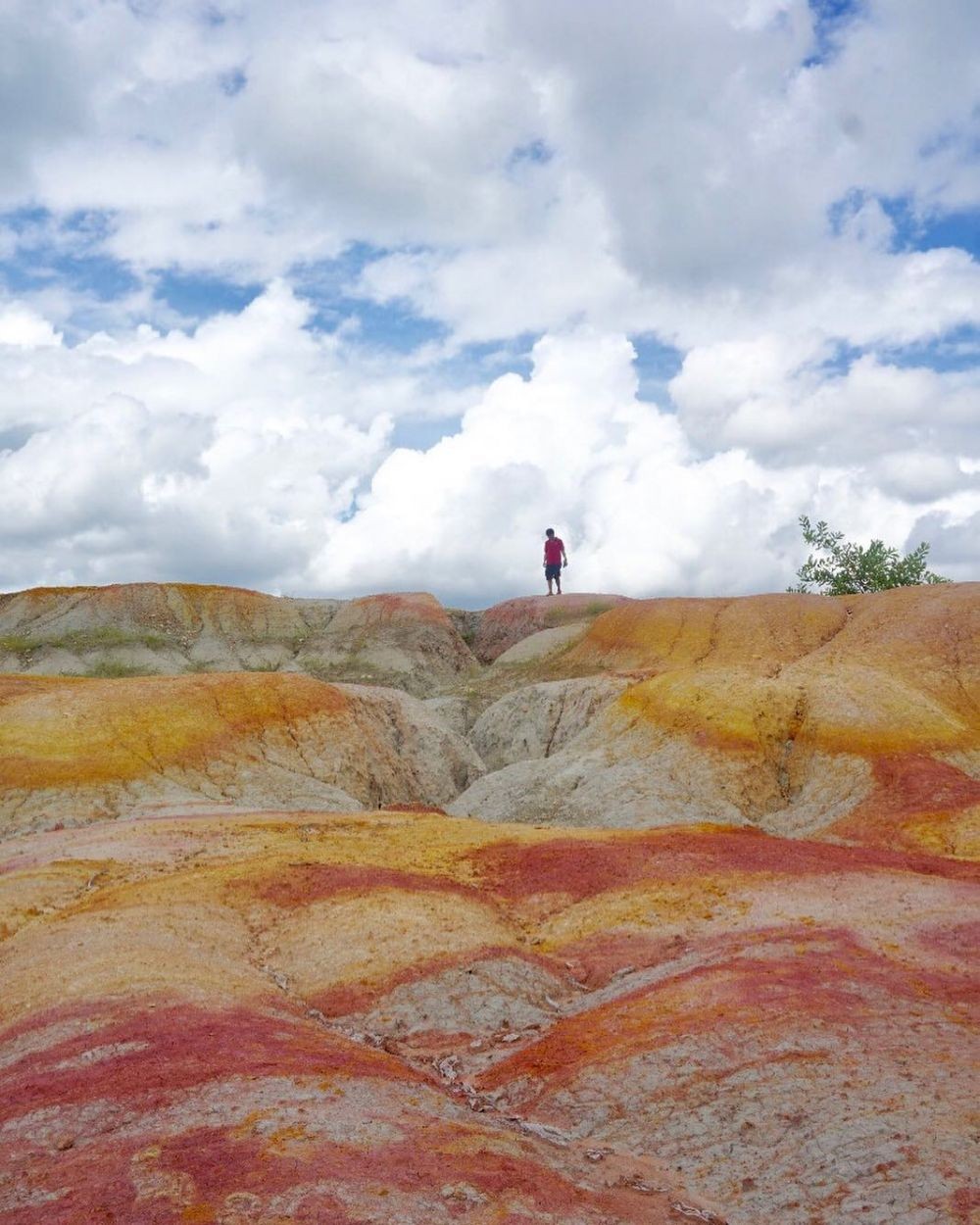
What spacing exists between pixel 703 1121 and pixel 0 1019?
39.5 ft

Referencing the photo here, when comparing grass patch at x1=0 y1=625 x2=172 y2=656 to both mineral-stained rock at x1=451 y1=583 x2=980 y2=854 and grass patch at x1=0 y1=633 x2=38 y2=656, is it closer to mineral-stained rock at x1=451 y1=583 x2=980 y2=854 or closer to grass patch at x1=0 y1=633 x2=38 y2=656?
grass patch at x1=0 y1=633 x2=38 y2=656

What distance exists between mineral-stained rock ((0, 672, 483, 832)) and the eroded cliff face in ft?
0.70

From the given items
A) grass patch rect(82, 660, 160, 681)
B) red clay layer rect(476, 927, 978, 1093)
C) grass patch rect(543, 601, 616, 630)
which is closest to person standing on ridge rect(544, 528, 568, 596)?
grass patch rect(543, 601, 616, 630)

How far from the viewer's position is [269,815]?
133 feet

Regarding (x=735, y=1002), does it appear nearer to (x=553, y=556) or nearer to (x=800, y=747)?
(x=800, y=747)

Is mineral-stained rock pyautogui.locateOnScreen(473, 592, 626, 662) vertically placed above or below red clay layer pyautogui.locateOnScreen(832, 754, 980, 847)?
above

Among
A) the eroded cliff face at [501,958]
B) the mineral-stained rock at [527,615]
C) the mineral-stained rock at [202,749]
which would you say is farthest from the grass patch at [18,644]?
the mineral-stained rock at [527,615]

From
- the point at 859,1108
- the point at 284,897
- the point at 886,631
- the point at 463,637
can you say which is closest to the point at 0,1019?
the point at 284,897

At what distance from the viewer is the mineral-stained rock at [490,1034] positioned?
11.3m

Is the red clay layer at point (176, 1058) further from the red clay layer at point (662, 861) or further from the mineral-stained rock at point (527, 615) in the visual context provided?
the mineral-stained rock at point (527, 615)

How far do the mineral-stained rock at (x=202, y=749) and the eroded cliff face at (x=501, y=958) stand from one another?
213 millimetres

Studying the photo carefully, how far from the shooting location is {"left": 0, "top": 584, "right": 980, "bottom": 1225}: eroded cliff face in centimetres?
1180

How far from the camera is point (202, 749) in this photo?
51.8 m

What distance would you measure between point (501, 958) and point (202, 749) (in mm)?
32593
